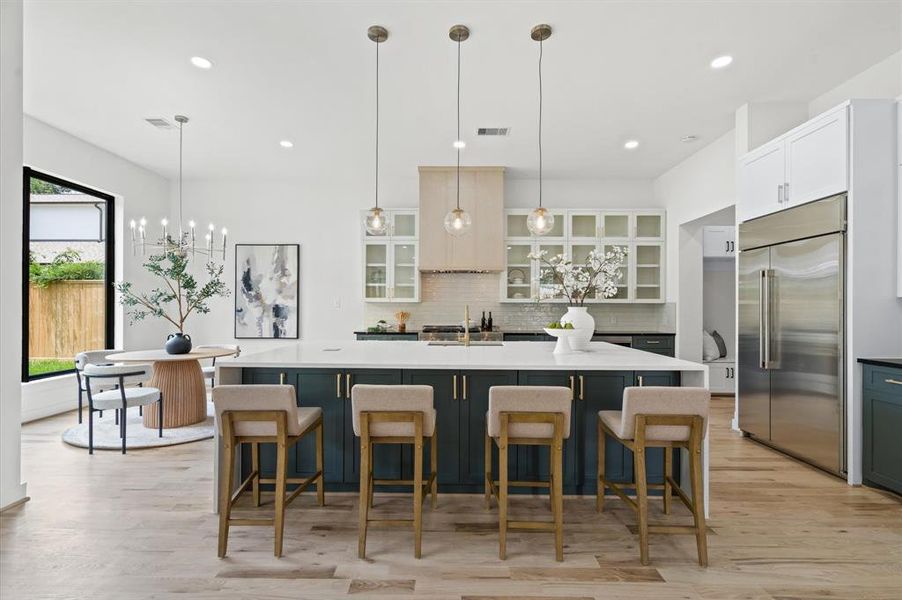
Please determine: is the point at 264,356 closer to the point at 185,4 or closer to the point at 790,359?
the point at 185,4

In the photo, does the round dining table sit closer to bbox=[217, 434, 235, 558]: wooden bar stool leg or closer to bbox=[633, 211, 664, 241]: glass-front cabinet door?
bbox=[217, 434, 235, 558]: wooden bar stool leg

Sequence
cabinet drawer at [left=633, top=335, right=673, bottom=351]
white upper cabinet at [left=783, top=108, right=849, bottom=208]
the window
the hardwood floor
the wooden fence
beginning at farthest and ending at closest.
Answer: cabinet drawer at [left=633, top=335, right=673, bottom=351], the wooden fence, the window, white upper cabinet at [left=783, top=108, right=849, bottom=208], the hardwood floor

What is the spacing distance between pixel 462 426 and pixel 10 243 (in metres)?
3.07

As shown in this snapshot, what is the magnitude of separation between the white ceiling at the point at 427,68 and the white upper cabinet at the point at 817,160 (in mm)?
540

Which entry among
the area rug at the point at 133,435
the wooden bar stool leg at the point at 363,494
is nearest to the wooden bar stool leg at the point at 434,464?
the wooden bar stool leg at the point at 363,494

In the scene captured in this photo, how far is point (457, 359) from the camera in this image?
2912 mm

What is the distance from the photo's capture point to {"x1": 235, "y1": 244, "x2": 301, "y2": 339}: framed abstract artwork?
6.77m

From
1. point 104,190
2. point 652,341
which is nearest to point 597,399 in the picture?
point 652,341

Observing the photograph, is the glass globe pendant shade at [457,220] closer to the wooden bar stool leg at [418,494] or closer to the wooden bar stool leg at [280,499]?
the wooden bar stool leg at [418,494]

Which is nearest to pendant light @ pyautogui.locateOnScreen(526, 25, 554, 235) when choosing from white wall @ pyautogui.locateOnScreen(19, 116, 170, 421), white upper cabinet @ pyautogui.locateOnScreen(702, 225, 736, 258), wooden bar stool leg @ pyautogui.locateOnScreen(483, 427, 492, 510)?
wooden bar stool leg @ pyautogui.locateOnScreen(483, 427, 492, 510)

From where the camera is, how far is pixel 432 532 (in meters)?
2.53

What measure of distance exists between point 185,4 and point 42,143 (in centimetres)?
319

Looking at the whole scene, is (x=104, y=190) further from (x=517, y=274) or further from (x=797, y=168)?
(x=797, y=168)

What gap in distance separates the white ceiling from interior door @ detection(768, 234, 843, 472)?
1460 millimetres
